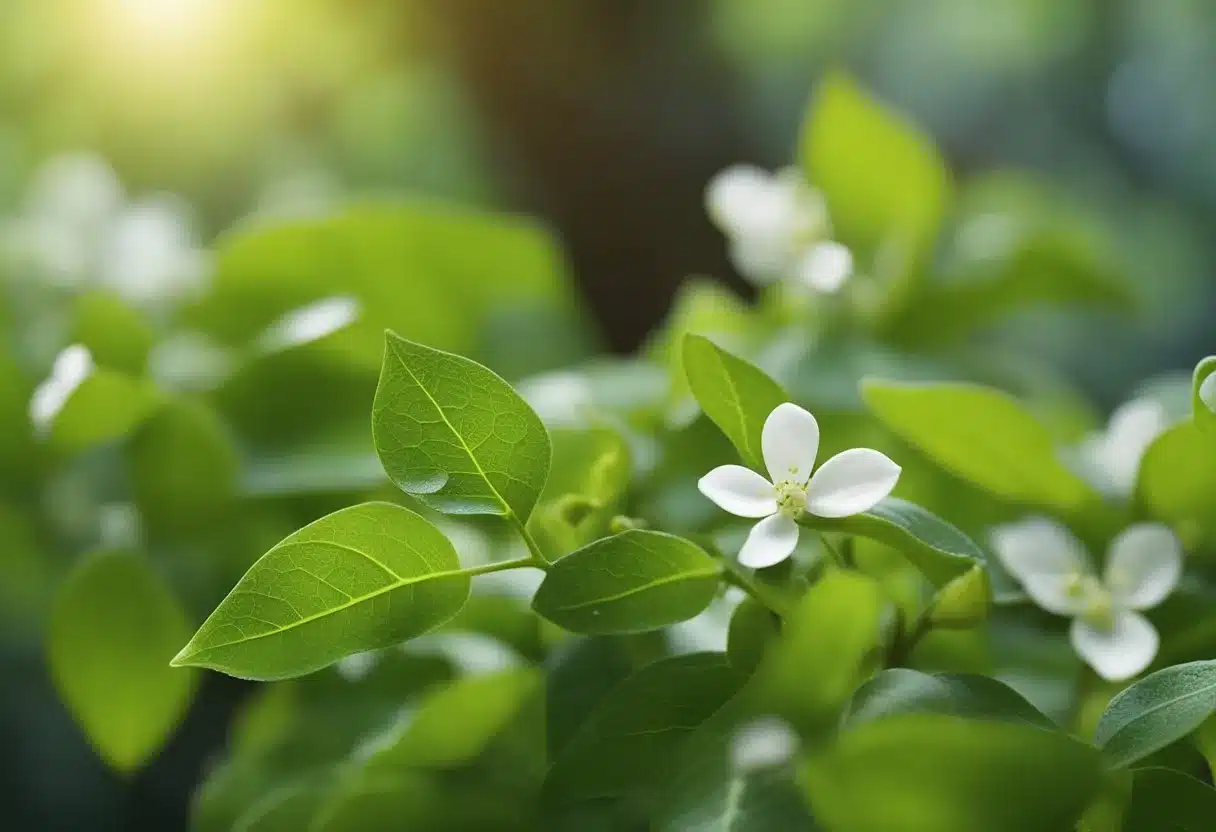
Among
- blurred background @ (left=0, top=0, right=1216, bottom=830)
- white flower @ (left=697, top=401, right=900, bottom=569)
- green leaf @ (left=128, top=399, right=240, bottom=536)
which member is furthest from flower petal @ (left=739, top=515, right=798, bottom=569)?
blurred background @ (left=0, top=0, right=1216, bottom=830)

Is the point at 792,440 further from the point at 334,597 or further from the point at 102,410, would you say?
the point at 102,410

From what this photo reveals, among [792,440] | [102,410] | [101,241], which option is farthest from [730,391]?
[101,241]

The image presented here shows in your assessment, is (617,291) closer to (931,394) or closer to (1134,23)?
(1134,23)

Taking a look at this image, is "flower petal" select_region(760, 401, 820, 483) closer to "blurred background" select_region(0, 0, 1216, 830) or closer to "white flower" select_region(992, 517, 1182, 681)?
"white flower" select_region(992, 517, 1182, 681)

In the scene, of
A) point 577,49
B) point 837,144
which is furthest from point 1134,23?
point 837,144

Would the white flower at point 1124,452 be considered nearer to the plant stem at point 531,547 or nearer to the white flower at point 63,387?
the plant stem at point 531,547
